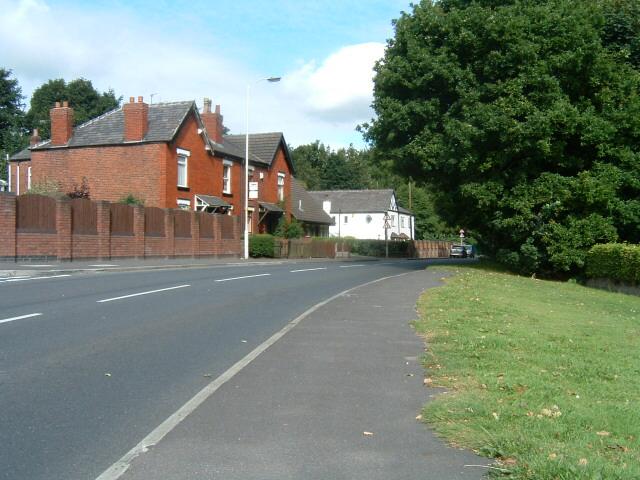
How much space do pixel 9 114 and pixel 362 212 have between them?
3914 centimetres

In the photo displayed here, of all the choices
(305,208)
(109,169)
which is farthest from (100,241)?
(305,208)

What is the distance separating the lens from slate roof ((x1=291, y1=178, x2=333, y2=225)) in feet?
194

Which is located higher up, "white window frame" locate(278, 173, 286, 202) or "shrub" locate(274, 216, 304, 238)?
"white window frame" locate(278, 173, 286, 202)

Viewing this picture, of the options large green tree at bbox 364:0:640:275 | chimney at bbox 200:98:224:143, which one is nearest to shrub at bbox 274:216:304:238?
chimney at bbox 200:98:224:143

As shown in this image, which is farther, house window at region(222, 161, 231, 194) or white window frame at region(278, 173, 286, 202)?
white window frame at region(278, 173, 286, 202)

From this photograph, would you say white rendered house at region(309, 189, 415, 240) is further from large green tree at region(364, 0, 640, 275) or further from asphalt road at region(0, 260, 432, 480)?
asphalt road at region(0, 260, 432, 480)

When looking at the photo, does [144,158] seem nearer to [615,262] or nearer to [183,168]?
[183,168]

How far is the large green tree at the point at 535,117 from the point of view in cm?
2547

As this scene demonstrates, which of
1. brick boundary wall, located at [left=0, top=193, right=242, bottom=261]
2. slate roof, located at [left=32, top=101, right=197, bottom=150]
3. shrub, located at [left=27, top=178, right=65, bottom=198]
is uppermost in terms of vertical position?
slate roof, located at [left=32, top=101, right=197, bottom=150]

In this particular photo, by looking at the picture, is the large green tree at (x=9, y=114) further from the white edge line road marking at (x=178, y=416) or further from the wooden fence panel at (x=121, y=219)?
the white edge line road marking at (x=178, y=416)

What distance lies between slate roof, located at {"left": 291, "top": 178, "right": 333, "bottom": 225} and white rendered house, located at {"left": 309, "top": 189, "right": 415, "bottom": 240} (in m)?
15.6

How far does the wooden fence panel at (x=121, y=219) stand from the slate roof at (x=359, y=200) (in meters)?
51.5

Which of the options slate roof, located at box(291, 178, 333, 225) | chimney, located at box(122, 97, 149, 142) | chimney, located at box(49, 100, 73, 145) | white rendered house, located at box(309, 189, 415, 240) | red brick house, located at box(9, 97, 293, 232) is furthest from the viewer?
white rendered house, located at box(309, 189, 415, 240)

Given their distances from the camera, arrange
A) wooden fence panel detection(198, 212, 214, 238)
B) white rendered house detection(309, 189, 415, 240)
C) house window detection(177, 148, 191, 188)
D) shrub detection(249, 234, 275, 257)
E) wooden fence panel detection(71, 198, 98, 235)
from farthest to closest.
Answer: white rendered house detection(309, 189, 415, 240) < shrub detection(249, 234, 275, 257) < house window detection(177, 148, 191, 188) < wooden fence panel detection(198, 212, 214, 238) < wooden fence panel detection(71, 198, 98, 235)
